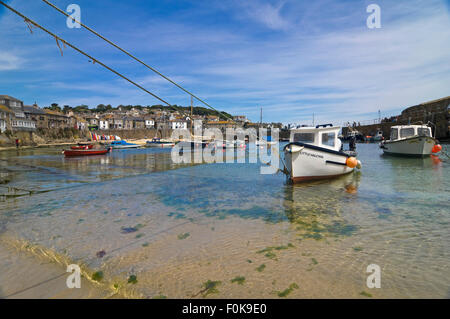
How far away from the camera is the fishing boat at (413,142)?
1183 inches

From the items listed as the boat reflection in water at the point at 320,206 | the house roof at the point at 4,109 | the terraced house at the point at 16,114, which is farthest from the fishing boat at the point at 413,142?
the terraced house at the point at 16,114

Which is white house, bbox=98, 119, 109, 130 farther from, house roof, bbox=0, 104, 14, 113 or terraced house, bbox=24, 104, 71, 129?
house roof, bbox=0, 104, 14, 113

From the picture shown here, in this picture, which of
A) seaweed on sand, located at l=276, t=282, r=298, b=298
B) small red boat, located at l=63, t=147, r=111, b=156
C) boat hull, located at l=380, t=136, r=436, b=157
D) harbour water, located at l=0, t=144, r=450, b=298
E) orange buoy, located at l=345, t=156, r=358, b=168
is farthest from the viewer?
small red boat, located at l=63, t=147, r=111, b=156

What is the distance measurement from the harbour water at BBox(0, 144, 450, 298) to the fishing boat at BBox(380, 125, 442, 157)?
21793 mm

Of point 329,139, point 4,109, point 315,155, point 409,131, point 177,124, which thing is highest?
point 177,124

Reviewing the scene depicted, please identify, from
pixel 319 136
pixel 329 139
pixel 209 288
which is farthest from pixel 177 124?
pixel 209 288

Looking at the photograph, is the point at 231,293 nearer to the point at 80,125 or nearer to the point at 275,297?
the point at 275,297

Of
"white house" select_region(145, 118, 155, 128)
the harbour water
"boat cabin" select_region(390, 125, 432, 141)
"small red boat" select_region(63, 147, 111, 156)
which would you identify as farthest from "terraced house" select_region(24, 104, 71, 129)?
"boat cabin" select_region(390, 125, 432, 141)

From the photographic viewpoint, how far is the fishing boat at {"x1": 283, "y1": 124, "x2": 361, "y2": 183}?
15.7 m

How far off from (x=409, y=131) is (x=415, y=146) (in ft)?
11.3

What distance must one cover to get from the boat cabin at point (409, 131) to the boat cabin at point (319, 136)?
22.7 m

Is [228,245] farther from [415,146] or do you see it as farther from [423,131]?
[423,131]

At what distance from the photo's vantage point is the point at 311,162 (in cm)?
1620

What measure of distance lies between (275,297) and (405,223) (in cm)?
694
